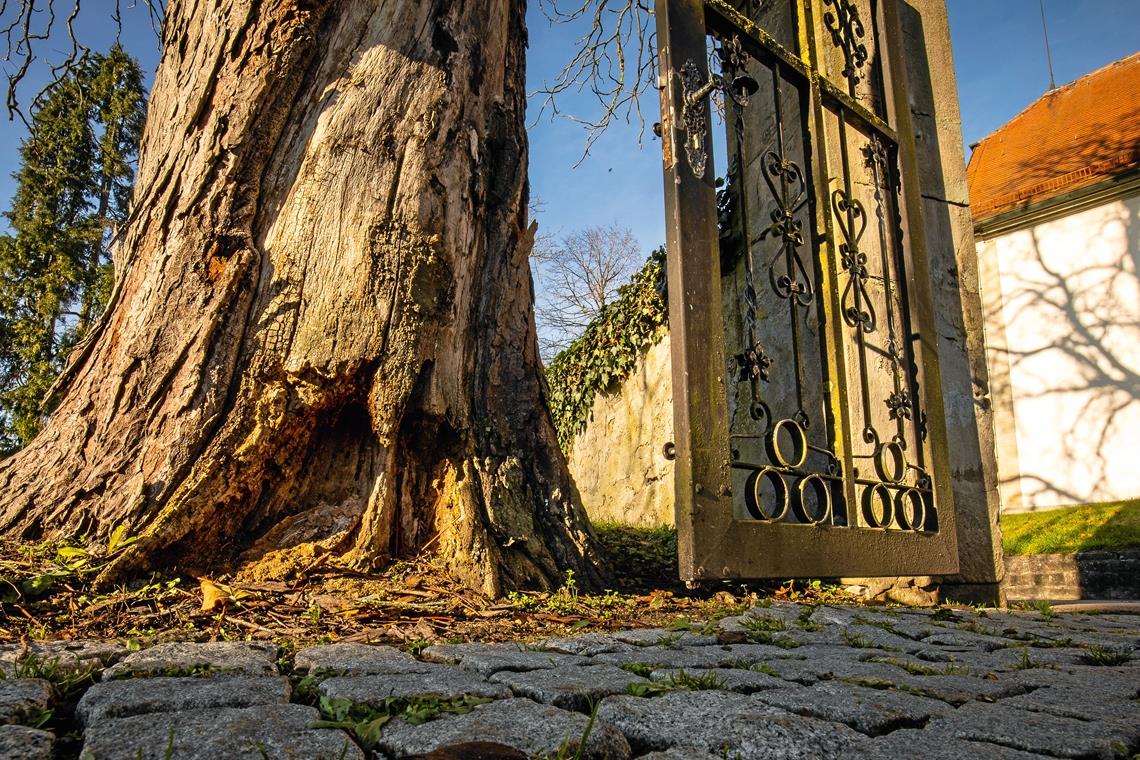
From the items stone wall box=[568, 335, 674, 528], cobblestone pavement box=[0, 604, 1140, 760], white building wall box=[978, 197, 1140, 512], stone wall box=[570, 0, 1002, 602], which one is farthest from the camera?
white building wall box=[978, 197, 1140, 512]

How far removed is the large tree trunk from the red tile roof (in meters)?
12.1

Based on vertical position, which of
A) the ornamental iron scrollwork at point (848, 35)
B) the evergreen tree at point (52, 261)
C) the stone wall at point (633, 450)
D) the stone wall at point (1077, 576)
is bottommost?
the stone wall at point (1077, 576)

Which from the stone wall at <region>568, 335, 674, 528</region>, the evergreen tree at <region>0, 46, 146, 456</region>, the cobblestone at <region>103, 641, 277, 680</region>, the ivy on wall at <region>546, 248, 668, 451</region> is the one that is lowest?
the cobblestone at <region>103, 641, 277, 680</region>

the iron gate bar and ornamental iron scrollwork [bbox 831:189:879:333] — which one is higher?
the iron gate bar

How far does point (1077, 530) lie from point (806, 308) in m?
7.98

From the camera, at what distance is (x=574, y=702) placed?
138 cm

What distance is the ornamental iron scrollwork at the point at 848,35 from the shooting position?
3932 mm

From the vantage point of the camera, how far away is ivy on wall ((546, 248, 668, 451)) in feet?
23.1

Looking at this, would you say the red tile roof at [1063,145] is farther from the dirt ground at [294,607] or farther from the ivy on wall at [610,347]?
the dirt ground at [294,607]

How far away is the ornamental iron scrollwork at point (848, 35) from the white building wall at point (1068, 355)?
10061 mm

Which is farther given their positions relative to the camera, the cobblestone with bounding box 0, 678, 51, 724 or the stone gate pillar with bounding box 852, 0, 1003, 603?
the stone gate pillar with bounding box 852, 0, 1003, 603

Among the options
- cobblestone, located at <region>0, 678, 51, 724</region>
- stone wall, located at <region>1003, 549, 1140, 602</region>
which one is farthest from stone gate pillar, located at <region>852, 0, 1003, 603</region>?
stone wall, located at <region>1003, 549, 1140, 602</region>

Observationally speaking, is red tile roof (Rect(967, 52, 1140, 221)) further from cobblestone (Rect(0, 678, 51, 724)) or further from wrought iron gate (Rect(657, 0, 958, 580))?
cobblestone (Rect(0, 678, 51, 724))

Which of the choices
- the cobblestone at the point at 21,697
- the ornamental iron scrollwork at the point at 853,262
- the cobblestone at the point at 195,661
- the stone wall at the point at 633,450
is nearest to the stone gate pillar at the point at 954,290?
the ornamental iron scrollwork at the point at 853,262
